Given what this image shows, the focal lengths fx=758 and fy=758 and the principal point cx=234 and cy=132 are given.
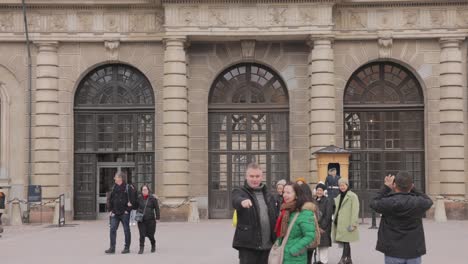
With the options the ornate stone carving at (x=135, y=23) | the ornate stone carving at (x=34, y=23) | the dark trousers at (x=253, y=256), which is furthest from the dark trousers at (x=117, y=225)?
the ornate stone carving at (x=34, y=23)

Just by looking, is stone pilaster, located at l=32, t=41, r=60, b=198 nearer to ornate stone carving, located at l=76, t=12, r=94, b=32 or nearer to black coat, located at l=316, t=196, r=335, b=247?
ornate stone carving, located at l=76, t=12, r=94, b=32

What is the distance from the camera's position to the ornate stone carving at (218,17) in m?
29.0

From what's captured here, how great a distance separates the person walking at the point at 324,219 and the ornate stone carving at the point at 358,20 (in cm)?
1571

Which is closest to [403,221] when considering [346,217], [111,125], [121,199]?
[346,217]

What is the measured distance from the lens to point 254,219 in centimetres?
972

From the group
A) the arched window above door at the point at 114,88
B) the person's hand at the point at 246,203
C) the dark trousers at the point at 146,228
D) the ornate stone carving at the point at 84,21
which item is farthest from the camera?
the arched window above door at the point at 114,88

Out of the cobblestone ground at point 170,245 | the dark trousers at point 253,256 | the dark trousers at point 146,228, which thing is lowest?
the cobblestone ground at point 170,245

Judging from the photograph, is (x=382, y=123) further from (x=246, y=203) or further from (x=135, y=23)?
(x=246, y=203)

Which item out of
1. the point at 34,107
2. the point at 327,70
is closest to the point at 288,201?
the point at 327,70

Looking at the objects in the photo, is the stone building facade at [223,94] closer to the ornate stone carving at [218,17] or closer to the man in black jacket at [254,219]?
the ornate stone carving at [218,17]

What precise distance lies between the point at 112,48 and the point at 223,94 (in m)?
4.81

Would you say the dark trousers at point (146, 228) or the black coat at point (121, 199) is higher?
the black coat at point (121, 199)

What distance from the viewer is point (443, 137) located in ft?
96.1

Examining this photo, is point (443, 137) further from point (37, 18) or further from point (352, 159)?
point (37, 18)
